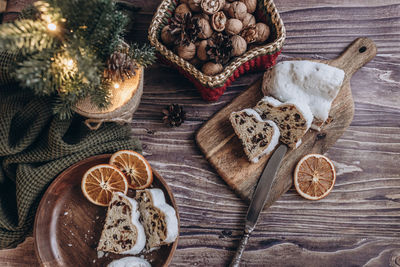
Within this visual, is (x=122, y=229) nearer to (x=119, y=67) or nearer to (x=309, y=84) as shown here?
(x=119, y=67)

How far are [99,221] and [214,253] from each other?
55cm

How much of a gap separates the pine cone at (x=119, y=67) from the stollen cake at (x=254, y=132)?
21.0 inches

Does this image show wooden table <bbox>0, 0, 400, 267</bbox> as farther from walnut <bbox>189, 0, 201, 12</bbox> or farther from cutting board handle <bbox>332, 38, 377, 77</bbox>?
walnut <bbox>189, 0, 201, 12</bbox>

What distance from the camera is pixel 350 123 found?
1.51 meters

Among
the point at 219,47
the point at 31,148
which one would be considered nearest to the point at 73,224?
the point at 31,148

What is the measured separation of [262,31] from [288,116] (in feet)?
1.26

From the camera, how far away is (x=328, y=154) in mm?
1509

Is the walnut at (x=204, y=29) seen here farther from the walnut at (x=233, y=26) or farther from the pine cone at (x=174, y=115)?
the pine cone at (x=174, y=115)

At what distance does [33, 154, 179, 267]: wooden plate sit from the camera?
137 centimetres

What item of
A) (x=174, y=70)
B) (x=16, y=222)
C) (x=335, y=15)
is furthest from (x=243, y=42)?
(x=16, y=222)

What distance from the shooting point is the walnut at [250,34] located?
1.32m

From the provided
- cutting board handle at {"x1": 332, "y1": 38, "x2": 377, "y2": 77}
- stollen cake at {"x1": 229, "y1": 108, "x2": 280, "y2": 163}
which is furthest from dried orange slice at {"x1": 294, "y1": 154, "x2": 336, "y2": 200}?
cutting board handle at {"x1": 332, "y1": 38, "x2": 377, "y2": 77}

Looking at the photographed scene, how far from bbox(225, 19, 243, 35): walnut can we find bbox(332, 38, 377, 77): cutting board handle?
0.52 m

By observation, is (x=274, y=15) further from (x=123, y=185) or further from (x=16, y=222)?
(x=16, y=222)
